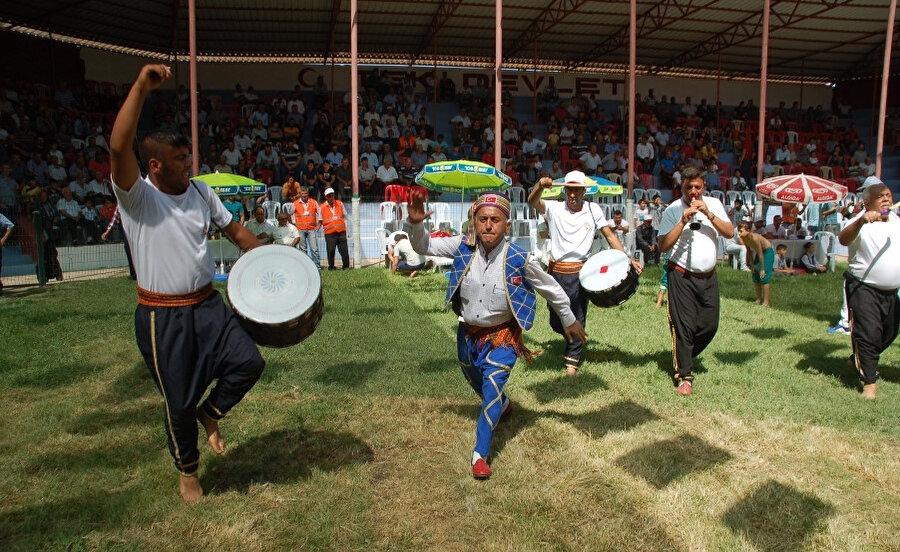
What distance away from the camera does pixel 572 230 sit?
624 cm

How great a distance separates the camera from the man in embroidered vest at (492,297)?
410 cm

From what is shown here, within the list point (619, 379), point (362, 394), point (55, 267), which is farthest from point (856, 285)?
point (55, 267)

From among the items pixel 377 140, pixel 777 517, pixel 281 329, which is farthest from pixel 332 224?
pixel 777 517

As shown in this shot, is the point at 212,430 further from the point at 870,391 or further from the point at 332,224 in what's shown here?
the point at 332,224

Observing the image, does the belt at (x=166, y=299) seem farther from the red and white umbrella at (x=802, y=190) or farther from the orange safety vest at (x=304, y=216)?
the red and white umbrella at (x=802, y=190)

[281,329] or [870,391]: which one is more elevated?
[281,329]

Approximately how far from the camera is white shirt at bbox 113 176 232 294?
3.38 m

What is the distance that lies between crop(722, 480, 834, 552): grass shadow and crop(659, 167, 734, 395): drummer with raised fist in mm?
1879

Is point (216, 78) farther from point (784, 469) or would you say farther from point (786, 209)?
point (784, 469)

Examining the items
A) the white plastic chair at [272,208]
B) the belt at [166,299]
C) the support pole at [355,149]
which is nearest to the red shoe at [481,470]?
the belt at [166,299]

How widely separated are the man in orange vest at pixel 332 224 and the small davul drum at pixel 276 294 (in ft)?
33.8

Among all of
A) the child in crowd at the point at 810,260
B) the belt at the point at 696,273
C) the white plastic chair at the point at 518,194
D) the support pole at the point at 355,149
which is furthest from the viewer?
the white plastic chair at the point at 518,194

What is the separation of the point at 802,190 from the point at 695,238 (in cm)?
899

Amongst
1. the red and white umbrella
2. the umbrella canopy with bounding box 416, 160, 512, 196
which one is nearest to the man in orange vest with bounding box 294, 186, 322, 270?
the umbrella canopy with bounding box 416, 160, 512, 196
